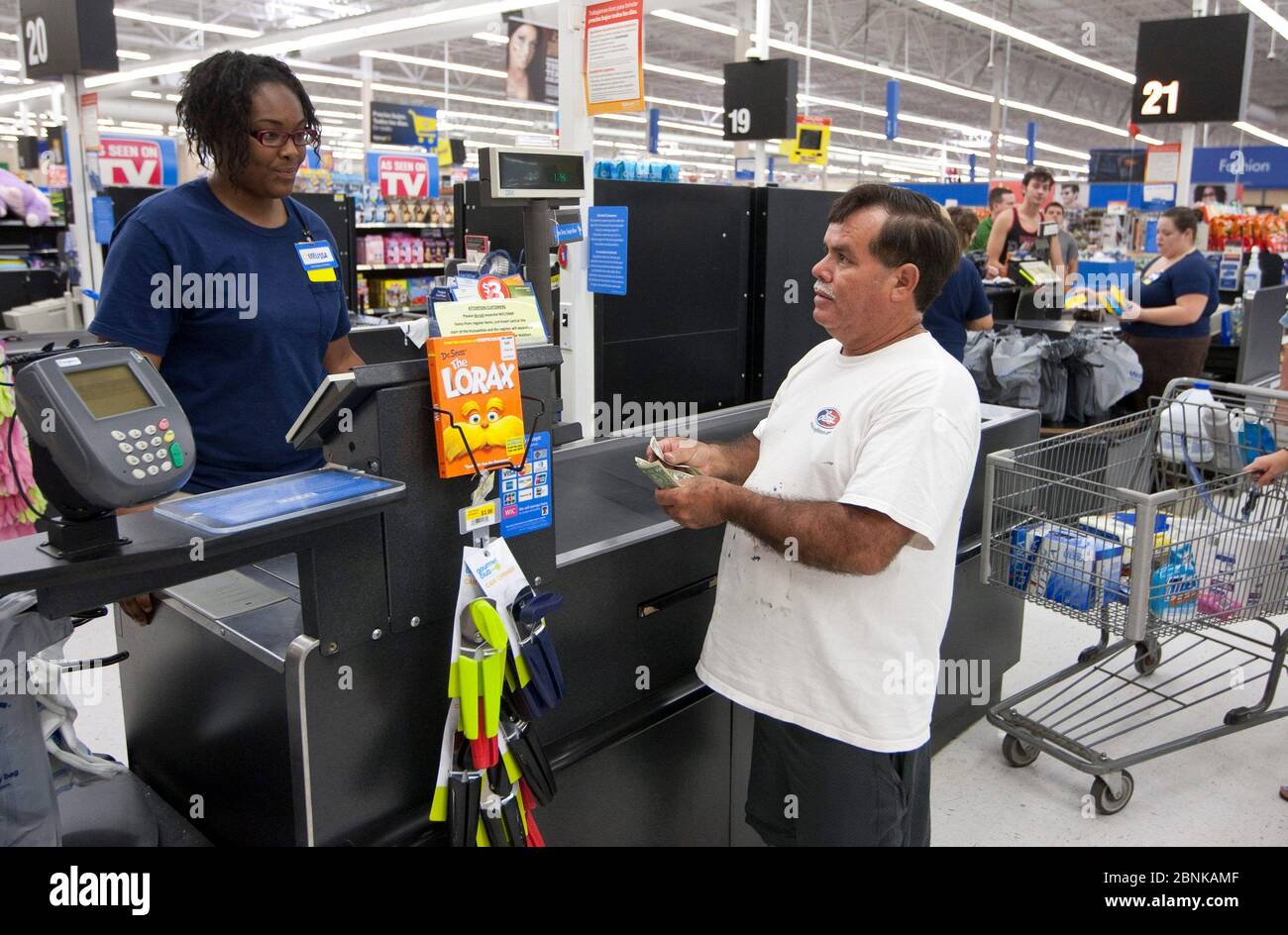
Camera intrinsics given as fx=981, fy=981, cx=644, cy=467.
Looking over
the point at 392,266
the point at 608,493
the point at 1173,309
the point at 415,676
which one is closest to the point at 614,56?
the point at 608,493

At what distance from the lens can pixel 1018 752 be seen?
10.3ft

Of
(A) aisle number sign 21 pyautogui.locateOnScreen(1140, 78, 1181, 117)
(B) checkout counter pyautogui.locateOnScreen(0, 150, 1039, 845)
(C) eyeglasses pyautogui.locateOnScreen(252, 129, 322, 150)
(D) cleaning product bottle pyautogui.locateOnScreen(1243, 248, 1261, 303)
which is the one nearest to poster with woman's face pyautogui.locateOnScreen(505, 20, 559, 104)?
(A) aisle number sign 21 pyautogui.locateOnScreen(1140, 78, 1181, 117)

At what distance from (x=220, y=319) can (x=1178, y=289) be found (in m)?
5.60

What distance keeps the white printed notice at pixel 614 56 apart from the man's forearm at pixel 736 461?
7.71 feet

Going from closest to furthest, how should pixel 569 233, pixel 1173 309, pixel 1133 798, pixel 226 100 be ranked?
pixel 226 100 → pixel 1133 798 → pixel 569 233 → pixel 1173 309

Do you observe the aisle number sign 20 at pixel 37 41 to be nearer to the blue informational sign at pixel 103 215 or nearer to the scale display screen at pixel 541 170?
the blue informational sign at pixel 103 215

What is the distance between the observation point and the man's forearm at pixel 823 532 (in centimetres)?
160

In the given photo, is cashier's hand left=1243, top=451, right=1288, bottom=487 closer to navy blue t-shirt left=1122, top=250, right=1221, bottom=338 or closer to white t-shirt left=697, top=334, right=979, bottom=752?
white t-shirt left=697, top=334, right=979, bottom=752

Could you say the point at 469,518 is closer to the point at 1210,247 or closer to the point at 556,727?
the point at 556,727

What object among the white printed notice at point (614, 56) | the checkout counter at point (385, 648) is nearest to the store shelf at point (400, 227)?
the white printed notice at point (614, 56)

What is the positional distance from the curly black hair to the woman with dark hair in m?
7.70

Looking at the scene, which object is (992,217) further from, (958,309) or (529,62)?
(529,62)

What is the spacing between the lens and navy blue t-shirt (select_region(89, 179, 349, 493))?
1940 mm
